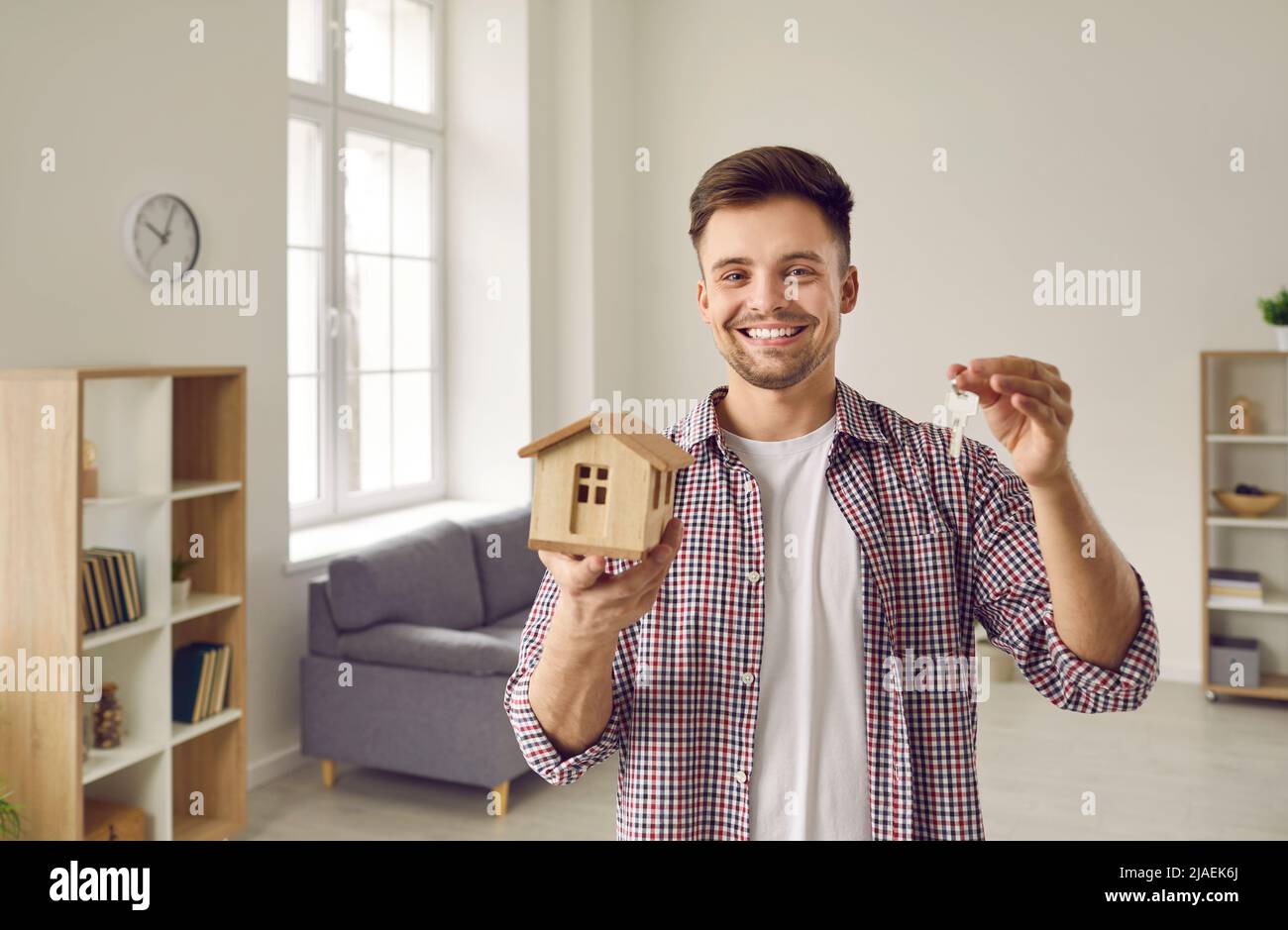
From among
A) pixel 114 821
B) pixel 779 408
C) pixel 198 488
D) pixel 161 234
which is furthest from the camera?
pixel 161 234

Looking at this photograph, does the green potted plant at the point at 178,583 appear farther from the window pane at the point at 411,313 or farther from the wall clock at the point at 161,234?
the window pane at the point at 411,313

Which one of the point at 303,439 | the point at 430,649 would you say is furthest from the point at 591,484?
the point at 303,439

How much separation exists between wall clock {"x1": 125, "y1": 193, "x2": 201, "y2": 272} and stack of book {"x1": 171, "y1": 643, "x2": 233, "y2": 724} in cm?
119

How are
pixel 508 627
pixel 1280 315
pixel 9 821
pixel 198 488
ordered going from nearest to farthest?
1. pixel 9 821
2. pixel 198 488
3. pixel 508 627
4. pixel 1280 315

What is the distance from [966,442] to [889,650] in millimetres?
301

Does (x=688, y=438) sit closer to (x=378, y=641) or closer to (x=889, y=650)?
(x=889, y=650)

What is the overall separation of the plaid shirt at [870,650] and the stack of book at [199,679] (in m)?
2.50

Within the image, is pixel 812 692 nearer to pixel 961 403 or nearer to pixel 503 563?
pixel 961 403

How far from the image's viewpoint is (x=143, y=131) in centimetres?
356

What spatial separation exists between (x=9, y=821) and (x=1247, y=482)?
16.3 feet

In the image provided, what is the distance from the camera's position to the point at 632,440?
1124mm

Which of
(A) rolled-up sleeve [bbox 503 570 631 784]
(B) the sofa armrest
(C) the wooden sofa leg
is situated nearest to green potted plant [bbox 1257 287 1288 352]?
(C) the wooden sofa leg

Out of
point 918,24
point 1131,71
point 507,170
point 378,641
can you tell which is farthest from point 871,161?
point 378,641

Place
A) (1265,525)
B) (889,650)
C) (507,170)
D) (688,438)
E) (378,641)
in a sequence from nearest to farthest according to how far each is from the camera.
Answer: (889,650), (688,438), (378,641), (1265,525), (507,170)
